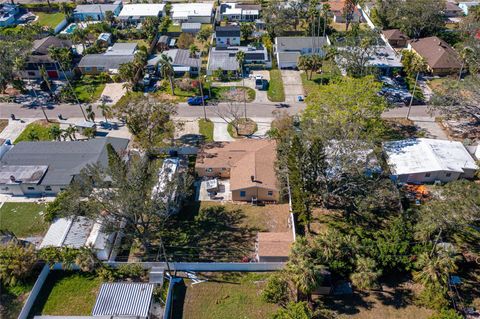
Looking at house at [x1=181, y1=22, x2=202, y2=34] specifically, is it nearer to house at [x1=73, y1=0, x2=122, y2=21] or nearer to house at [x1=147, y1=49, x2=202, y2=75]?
house at [x1=147, y1=49, x2=202, y2=75]

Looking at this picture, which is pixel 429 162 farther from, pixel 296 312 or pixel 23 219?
pixel 23 219

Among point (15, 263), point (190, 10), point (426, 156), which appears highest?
point (15, 263)

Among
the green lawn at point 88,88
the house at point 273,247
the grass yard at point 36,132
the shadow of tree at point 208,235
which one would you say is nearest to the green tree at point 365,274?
the house at point 273,247

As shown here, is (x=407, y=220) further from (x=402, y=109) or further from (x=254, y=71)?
(x=254, y=71)

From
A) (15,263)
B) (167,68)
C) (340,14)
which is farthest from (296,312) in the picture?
(340,14)

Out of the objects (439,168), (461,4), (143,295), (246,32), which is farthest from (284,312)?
(461,4)

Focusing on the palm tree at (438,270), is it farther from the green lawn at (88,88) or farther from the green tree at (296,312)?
the green lawn at (88,88)
